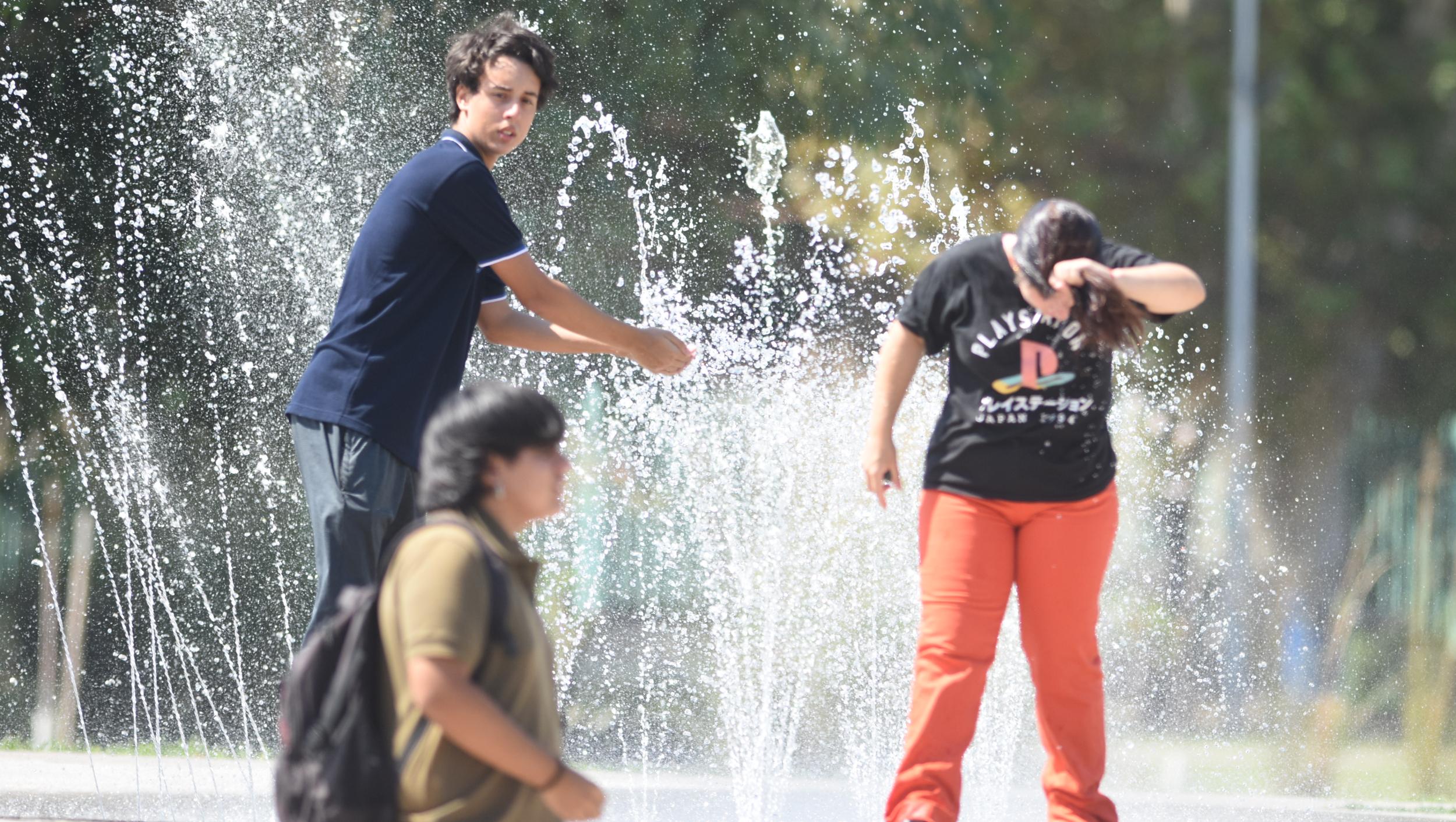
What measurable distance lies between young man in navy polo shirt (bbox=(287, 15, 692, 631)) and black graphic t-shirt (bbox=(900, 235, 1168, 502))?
24.1 inches

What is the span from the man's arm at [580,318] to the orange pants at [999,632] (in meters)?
0.64

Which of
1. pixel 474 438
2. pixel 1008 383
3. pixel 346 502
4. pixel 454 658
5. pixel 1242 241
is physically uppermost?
pixel 1242 241

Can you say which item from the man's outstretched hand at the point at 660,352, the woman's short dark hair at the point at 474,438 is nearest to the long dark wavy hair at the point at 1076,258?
the man's outstretched hand at the point at 660,352

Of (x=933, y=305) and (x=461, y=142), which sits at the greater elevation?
(x=461, y=142)

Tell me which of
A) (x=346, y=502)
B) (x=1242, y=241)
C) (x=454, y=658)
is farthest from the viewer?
(x=1242, y=241)

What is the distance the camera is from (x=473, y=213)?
3.01 m

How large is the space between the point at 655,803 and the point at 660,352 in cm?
→ 226

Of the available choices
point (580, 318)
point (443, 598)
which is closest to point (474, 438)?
point (443, 598)

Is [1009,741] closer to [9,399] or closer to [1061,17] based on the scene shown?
[9,399]

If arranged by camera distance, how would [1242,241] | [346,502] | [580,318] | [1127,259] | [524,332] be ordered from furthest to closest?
[1242,241]
[524,332]
[1127,259]
[580,318]
[346,502]

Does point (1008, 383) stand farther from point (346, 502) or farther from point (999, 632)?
point (346, 502)

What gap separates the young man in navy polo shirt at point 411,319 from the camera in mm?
2943

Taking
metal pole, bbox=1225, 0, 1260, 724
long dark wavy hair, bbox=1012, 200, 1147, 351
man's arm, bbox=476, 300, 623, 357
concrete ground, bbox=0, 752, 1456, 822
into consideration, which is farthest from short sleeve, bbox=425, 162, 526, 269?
metal pole, bbox=1225, 0, 1260, 724

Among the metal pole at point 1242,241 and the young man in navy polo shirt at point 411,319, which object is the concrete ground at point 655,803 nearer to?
the young man in navy polo shirt at point 411,319
